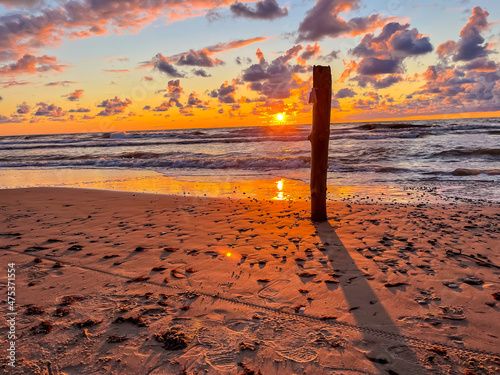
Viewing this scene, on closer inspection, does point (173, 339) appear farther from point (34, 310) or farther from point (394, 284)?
point (394, 284)

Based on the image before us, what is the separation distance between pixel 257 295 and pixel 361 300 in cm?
133

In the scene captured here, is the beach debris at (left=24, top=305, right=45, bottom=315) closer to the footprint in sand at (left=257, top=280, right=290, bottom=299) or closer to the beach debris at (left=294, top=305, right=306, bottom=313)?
the footprint in sand at (left=257, top=280, right=290, bottom=299)

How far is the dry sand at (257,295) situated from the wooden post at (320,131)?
0.56 metres

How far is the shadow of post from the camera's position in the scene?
2945mm

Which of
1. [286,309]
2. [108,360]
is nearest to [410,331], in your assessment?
[286,309]

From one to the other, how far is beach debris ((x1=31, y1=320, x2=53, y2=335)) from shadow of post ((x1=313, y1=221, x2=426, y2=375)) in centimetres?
339

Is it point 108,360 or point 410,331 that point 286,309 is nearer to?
point 410,331

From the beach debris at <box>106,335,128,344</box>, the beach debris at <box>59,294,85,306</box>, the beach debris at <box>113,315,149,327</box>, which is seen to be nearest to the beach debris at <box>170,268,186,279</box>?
the beach debris at <box>113,315,149,327</box>

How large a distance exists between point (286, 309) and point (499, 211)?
7.16 m

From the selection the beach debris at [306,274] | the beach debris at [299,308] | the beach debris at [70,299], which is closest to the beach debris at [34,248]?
the beach debris at [70,299]

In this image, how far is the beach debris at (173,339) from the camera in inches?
122

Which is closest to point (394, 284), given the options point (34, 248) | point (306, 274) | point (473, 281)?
point (473, 281)

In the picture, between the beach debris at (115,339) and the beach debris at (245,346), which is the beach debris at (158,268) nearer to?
the beach debris at (115,339)

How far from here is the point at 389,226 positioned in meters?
6.82
